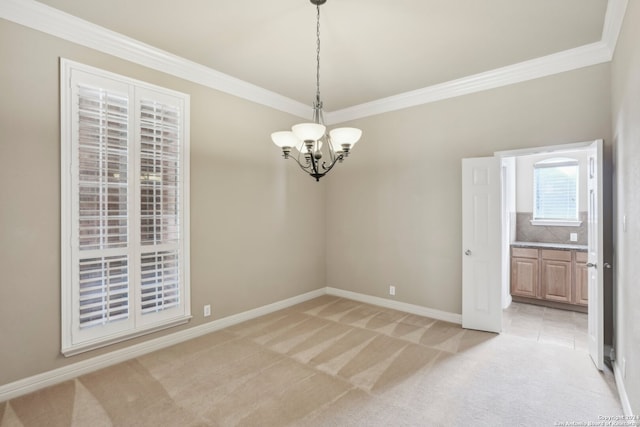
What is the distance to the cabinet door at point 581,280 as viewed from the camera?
14.7 ft

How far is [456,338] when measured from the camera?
3.61 m

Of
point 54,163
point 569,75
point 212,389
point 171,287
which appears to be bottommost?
point 212,389

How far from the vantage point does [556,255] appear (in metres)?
4.68

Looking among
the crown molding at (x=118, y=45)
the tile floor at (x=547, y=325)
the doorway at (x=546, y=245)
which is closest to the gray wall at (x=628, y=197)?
the tile floor at (x=547, y=325)

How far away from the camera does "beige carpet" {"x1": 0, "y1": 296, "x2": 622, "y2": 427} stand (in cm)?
228

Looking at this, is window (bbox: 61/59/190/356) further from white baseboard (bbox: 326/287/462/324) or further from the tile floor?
the tile floor

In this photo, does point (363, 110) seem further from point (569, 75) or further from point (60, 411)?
point (60, 411)

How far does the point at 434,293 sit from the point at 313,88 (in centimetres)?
326

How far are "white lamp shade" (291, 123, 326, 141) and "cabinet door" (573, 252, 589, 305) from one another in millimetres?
4425

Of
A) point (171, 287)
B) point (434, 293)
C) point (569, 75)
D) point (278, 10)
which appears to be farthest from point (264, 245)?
point (569, 75)

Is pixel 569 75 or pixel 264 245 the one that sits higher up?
pixel 569 75

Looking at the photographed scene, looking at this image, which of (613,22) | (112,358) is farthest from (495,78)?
(112,358)

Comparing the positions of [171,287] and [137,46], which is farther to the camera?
[171,287]

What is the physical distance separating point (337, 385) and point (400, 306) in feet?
7.20
